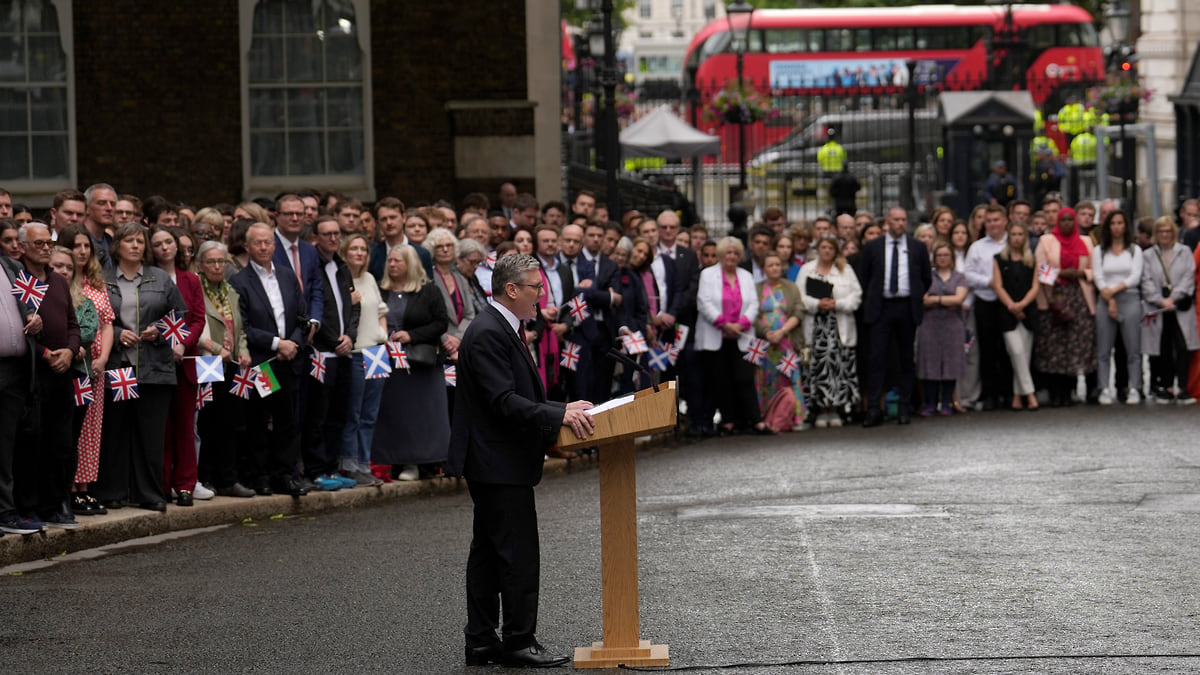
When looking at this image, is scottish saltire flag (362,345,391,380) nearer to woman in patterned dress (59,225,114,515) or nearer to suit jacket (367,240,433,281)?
suit jacket (367,240,433,281)

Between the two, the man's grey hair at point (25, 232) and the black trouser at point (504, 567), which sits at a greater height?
the man's grey hair at point (25, 232)

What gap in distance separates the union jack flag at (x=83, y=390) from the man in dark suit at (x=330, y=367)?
1961mm

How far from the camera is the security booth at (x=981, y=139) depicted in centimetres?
3183

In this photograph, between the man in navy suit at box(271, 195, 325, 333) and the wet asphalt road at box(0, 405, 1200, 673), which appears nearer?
the wet asphalt road at box(0, 405, 1200, 673)

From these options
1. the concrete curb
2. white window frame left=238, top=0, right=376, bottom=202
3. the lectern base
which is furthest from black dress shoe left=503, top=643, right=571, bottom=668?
white window frame left=238, top=0, right=376, bottom=202

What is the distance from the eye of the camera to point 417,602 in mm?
9570

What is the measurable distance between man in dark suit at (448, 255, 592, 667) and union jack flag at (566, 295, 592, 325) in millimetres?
7258

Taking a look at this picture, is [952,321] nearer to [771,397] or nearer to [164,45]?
[771,397]

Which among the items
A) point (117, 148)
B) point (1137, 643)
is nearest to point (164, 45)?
point (117, 148)

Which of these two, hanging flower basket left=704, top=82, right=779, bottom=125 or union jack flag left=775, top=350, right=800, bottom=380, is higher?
hanging flower basket left=704, top=82, right=779, bottom=125

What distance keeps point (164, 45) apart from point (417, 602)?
13364mm

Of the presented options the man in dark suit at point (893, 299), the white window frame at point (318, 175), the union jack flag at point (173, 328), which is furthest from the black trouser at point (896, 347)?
the union jack flag at point (173, 328)

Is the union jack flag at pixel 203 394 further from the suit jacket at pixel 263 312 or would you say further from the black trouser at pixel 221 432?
the suit jacket at pixel 263 312

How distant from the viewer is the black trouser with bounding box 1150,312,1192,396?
60.7 ft
